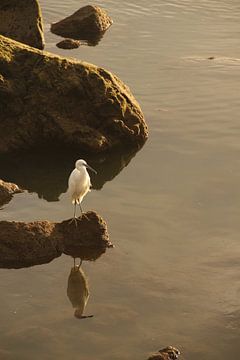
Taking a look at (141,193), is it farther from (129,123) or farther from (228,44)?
(228,44)

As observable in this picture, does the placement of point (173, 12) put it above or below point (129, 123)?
below

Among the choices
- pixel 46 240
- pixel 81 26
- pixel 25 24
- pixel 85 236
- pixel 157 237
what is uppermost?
pixel 46 240

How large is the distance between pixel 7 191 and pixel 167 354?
19.6ft

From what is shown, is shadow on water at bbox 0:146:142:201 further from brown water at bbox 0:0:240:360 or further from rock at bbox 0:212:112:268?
rock at bbox 0:212:112:268

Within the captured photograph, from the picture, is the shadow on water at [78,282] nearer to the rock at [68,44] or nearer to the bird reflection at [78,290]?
the bird reflection at [78,290]

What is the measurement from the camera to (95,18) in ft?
91.7

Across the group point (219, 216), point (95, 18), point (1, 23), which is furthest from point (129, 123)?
point (95, 18)

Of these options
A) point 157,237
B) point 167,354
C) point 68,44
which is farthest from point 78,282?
point 68,44

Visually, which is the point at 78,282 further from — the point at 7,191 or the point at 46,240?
the point at 7,191

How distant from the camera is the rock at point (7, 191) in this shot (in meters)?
15.8

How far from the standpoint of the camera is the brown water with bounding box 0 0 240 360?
1211cm

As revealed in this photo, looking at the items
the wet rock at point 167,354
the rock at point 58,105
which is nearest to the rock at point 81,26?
the rock at point 58,105

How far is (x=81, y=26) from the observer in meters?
27.8

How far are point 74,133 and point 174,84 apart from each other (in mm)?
5618
